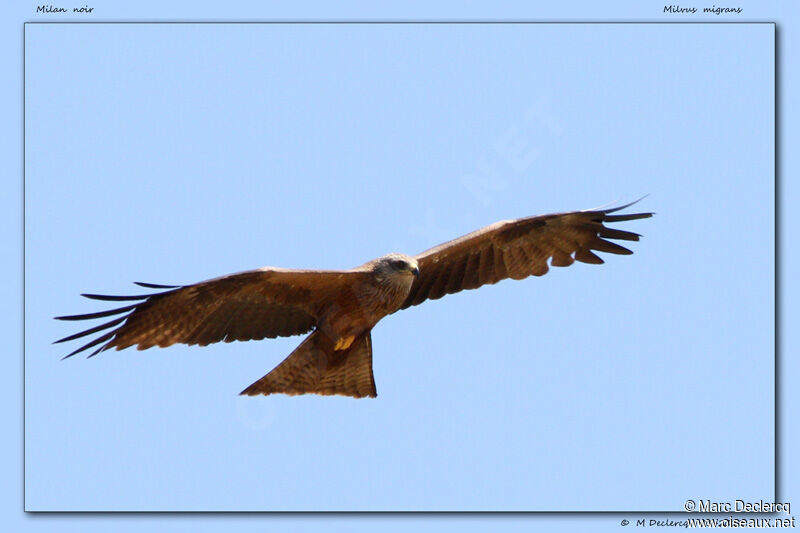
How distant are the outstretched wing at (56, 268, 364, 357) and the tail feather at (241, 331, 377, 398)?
27cm

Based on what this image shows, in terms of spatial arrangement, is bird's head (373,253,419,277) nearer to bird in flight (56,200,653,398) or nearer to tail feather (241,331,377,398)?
bird in flight (56,200,653,398)

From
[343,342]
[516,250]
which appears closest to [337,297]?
[343,342]

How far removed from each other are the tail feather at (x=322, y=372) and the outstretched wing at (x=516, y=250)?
652mm

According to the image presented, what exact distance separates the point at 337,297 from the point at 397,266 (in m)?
0.64

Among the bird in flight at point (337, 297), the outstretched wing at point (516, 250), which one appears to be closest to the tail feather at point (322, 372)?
the bird in flight at point (337, 297)

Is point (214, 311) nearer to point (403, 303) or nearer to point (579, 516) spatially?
point (403, 303)

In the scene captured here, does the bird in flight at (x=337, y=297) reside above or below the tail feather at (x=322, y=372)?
above

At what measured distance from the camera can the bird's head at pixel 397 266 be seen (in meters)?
11.5

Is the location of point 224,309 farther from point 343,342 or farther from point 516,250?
point 516,250

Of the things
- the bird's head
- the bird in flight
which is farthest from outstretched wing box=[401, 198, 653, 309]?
the bird's head

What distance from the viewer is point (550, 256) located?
42.0 ft

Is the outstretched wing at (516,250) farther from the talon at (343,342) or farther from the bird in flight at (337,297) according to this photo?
the talon at (343,342)

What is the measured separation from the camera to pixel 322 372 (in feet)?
39.6

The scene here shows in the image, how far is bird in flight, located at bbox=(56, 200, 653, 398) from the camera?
37.3 ft
